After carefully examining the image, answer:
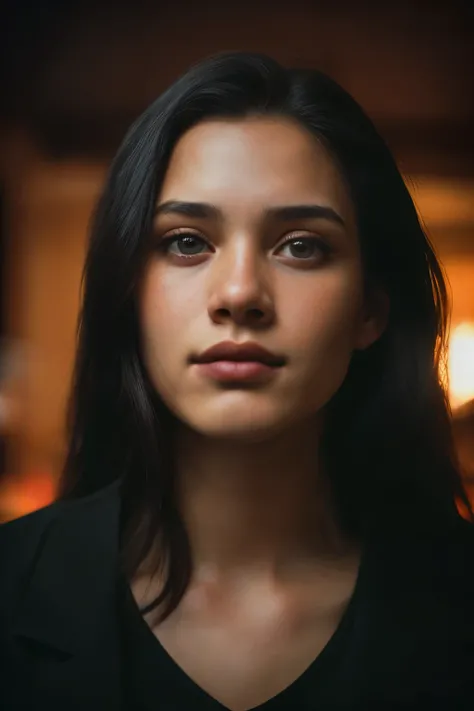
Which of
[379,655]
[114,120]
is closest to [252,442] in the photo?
[379,655]

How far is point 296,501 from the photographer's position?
810 millimetres

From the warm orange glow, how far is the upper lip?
219 mm

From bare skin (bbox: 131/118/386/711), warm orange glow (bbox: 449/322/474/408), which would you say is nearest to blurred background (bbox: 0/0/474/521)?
warm orange glow (bbox: 449/322/474/408)

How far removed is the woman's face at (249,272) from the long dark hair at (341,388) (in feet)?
0.07

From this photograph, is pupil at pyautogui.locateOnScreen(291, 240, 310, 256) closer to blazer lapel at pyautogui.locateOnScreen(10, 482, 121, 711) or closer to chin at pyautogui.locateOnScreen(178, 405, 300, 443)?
chin at pyautogui.locateOnScreen(178, 405, 300, 443)

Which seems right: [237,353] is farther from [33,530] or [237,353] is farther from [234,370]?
[33,530]

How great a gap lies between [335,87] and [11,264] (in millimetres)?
388

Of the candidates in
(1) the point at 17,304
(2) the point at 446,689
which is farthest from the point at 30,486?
(2) the point at 446,689

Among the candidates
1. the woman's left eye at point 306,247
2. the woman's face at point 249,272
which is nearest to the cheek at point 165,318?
the woman's face at point 249,272

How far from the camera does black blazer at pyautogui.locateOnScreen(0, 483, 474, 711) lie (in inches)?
29.0

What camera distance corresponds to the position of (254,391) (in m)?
0.70

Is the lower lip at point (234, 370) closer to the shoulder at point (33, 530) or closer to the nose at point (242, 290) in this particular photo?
the nose at point (242, 290)

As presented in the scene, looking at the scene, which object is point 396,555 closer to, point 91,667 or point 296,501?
point 296,501

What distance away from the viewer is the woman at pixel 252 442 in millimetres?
716
